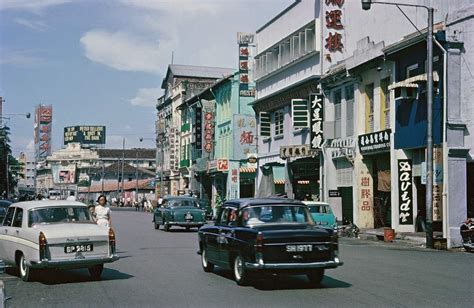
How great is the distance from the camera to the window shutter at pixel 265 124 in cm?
4841

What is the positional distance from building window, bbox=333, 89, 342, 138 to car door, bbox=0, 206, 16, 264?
23.9m

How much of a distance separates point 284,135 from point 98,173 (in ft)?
368

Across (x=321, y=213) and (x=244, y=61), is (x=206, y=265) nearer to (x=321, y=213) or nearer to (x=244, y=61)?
(x=321, y=213)

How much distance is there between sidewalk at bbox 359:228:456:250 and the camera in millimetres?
25441

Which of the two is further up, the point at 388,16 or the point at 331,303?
the point at 388,16

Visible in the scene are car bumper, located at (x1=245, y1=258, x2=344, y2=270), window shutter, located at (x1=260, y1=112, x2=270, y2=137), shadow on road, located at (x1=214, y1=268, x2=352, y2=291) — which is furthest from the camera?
window shutter, located at (x1=260, y1=112, x2=270, y2=137)

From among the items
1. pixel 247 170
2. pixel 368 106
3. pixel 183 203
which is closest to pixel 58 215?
pixel 183 203

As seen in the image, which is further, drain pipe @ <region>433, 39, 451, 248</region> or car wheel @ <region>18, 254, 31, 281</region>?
drain pipe @ <region>433, 39, 451, 248</region>

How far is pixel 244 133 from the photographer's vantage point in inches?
2255

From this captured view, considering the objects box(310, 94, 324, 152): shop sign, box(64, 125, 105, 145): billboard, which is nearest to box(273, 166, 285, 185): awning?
box(310, 94, 324, 152): shop sign

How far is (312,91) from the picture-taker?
4044 cm

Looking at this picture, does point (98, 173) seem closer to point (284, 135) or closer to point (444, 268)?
point (284, 135)

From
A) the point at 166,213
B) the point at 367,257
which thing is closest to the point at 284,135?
the point at 166,213

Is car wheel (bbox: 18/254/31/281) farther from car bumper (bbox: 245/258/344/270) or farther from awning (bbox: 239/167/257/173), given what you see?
awning (bbox: 239/167/257/173)
